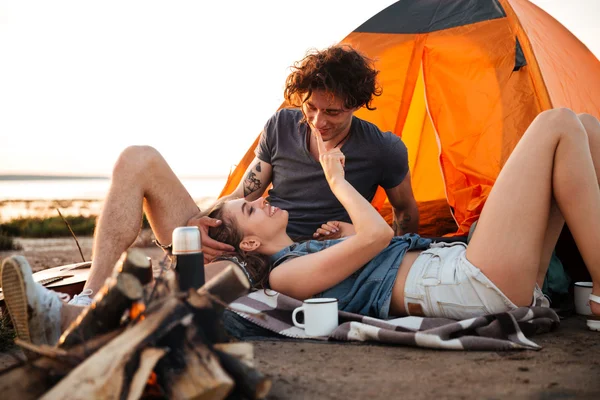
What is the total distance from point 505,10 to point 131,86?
853 centimetres

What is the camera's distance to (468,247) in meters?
2.18

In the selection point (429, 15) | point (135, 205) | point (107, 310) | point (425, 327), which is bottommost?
point (425, 327)

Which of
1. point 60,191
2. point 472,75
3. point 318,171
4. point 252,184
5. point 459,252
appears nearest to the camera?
point 459,252

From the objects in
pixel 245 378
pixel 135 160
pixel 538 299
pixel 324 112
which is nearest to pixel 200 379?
pixel 245 378

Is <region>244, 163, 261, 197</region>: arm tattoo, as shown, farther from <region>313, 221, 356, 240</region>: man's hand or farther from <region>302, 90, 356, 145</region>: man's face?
<region>313, 221, 356, 240</region>: man's hand

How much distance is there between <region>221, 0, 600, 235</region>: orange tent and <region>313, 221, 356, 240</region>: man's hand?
1.01 m

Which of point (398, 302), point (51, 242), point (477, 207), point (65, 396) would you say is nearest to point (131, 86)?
point (51, 242)

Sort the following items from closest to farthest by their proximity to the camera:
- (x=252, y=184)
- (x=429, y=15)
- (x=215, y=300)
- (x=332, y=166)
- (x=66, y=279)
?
(x=215, y=300) → (x=332, y=166) → (x=66, y=279) → (x=252, y=184) → (x=429, y=15)

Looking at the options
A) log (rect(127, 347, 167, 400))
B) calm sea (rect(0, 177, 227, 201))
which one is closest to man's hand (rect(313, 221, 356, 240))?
log (rect(127, 347, 167, 400))

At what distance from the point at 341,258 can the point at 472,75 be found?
225cm

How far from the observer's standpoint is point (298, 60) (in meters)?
3.18

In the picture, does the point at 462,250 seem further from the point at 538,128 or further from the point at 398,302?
the point at 538,128

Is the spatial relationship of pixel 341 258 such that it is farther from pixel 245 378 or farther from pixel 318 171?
pixel 318 171

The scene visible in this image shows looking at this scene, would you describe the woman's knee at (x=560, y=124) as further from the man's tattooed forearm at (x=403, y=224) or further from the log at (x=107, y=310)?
the log at (x=107, y=310)
